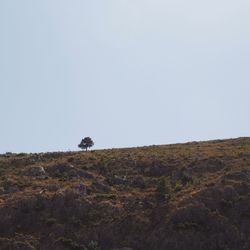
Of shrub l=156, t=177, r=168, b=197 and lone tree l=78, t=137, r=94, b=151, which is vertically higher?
lone tree l=78, t=137, r=94, b=151

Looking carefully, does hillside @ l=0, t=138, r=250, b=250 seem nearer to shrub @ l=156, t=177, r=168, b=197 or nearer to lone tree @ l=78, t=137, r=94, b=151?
shrub @ l=156, t=177, r=168, b=197

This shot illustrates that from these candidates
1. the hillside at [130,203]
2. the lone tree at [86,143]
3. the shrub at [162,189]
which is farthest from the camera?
the lone tree at [86,143]

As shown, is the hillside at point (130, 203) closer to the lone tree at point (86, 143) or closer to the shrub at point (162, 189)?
the shrub at point (162, 189)

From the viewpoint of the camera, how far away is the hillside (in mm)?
55344

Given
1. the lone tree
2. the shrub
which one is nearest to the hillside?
the shrub

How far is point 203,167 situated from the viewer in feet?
230

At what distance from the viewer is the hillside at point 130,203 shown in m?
55.3

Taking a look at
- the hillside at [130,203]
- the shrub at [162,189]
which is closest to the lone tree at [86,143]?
the hillside at [130,203]

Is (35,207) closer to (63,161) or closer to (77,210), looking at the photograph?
(77,210)

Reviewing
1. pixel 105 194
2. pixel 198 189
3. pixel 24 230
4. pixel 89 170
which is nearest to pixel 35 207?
pixel 24 230

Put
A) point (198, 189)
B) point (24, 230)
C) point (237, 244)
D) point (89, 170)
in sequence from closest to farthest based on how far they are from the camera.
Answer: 1. point (237, 244)
2. point (24, 230)
3. point (198, 189)
4. point (89, 170)

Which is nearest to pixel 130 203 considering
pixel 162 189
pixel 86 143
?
pixel 162 189

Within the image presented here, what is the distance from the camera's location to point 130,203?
202 ft

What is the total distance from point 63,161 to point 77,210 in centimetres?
1608
